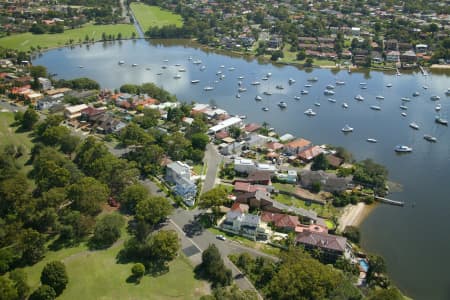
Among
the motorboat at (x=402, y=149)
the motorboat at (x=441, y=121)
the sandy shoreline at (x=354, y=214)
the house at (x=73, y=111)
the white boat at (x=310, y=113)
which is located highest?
the motorboat at (x=441, y=121)

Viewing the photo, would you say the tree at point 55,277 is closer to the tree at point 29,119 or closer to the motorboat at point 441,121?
the tree at point 29,119

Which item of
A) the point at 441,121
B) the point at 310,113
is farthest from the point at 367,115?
the point at 441,121

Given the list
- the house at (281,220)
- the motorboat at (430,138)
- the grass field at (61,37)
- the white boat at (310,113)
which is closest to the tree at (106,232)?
the house at (281,220)

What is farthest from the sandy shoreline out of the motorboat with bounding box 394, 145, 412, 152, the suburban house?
the motorboat with bounding box 394, 145, 412, 152

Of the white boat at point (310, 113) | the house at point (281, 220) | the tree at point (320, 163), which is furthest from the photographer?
the white boat at point (310, 113)

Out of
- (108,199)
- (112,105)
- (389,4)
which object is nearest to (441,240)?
(108,199)

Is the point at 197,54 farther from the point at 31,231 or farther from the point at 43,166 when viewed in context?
the point at 31,231

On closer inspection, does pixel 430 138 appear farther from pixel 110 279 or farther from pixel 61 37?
pixel 61 37

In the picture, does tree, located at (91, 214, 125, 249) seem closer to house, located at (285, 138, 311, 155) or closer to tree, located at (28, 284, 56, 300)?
tree, located at (28, 284, 56, 300)
